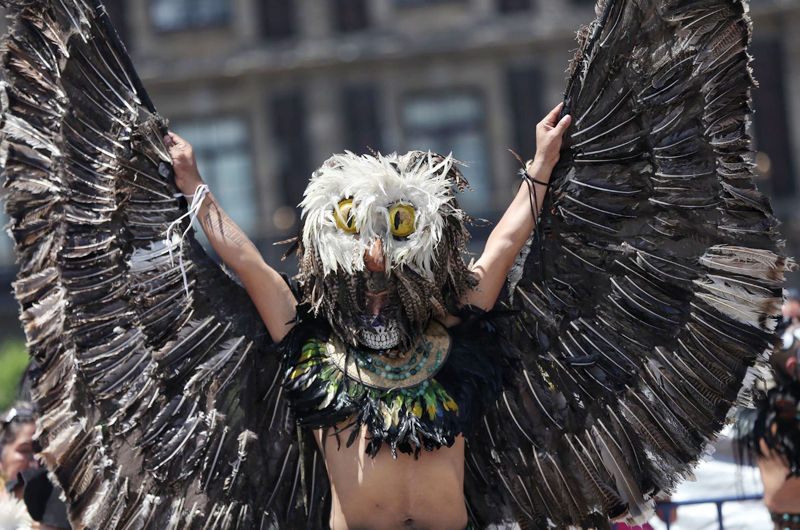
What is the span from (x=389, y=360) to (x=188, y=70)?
16.6 metres

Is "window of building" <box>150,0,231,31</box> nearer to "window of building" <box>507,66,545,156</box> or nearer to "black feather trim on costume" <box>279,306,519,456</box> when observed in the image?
"window of building" <box>507,66,545,156</box>

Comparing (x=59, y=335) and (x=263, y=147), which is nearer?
(x=59, y=335)

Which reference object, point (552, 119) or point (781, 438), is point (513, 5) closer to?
point (781, 438)

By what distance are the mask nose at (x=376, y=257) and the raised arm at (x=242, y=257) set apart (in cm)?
38

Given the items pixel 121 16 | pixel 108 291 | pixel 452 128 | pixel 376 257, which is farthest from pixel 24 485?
pixel 121 16

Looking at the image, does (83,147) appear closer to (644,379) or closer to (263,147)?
(644,379)

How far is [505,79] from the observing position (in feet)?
60.7

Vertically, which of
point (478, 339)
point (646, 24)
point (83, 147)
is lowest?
point (478, 339)

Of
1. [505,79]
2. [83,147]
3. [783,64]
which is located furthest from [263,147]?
[83,147]

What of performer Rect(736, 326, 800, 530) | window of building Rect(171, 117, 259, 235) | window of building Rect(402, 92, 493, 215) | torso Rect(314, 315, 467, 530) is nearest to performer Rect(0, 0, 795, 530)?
torso Rect(314, 315, 467, 530)

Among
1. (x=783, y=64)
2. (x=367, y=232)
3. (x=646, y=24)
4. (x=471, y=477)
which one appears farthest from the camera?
(x=783, y=64)

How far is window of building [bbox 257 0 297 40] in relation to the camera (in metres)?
18.9

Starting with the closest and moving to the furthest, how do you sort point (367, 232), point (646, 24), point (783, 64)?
point (367, 232) → point (646, 24) → point (783, 64)

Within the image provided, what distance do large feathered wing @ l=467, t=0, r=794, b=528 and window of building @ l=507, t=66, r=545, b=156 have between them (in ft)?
49.8
